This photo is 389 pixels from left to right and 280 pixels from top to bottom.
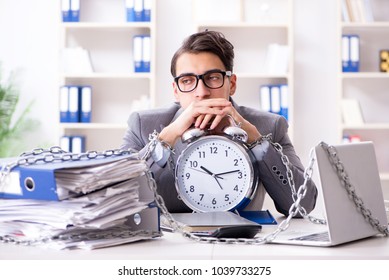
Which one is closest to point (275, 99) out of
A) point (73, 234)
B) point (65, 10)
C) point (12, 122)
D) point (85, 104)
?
point (85, 104)

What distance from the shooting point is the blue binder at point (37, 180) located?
1.49 m

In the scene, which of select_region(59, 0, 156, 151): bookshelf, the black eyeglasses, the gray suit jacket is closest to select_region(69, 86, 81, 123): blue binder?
select_region(59, 0, 156, 151): bookshelf

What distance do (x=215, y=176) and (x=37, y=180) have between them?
0.62 meters

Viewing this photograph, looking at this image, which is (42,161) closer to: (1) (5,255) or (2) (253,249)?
(1) (5,255)

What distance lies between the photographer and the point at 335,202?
1569 millimetres

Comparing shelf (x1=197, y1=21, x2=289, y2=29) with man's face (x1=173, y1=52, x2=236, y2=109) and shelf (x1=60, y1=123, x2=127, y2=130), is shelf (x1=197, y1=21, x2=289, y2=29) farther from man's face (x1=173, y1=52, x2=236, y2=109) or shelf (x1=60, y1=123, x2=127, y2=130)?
man's face (x1=173, y1=52, x2=236, y2=109)

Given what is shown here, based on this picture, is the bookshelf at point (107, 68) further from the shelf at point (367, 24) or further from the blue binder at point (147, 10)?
the shelf at point (367, 24)

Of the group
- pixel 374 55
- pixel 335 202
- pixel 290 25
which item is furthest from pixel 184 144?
pixel 374 55

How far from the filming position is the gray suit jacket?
7.22 feet

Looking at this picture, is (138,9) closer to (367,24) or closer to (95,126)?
(95,126)

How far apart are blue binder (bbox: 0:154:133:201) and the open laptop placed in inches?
17.1

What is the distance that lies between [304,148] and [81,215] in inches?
167

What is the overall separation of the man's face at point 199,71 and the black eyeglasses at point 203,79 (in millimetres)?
12

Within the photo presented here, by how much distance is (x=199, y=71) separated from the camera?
7.92 ft
